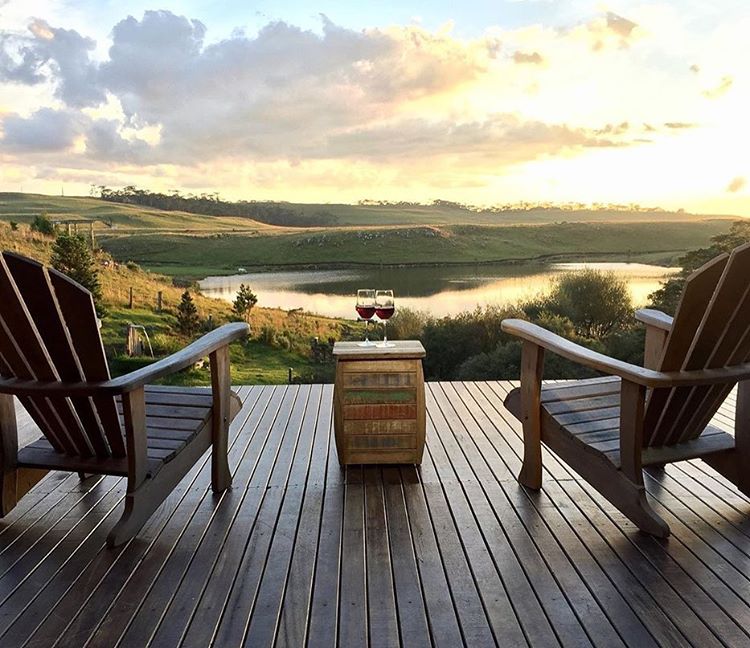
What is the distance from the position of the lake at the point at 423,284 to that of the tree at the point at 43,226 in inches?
94.6

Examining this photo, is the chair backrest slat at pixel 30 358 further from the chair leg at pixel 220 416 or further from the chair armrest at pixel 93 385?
the chair leg at pixel 220 416

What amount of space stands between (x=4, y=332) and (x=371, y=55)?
6.96 m

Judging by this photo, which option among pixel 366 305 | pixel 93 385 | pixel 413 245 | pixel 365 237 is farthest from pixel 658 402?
pixel 365 237

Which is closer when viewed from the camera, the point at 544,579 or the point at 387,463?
the point at 544,579

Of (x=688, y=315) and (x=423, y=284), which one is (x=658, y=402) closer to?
(x=688, y=315)

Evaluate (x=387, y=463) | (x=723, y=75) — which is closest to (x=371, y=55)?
(x=723, y=75)

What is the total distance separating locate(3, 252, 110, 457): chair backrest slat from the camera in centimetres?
183

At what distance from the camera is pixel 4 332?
1903 mm

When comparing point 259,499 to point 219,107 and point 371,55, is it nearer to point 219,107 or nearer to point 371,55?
point 371,55

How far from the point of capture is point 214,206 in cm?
1159

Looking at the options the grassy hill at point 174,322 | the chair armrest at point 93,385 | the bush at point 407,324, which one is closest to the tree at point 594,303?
the bush at point 407,324

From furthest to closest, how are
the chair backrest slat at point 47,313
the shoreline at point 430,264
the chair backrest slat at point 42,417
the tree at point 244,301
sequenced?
the shoreline at point 430,264 < the tree at point 244,301 < the chair backrest slat at point 42,417 < the chair backrest slat at point 47,313

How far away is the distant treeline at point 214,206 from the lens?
1094 cm

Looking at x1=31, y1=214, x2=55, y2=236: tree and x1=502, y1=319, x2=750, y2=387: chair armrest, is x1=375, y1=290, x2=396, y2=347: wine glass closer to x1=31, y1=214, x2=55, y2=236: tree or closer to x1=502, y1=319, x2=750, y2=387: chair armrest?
x1=502, y1=319, x2=750, y2=387: chair armrest
